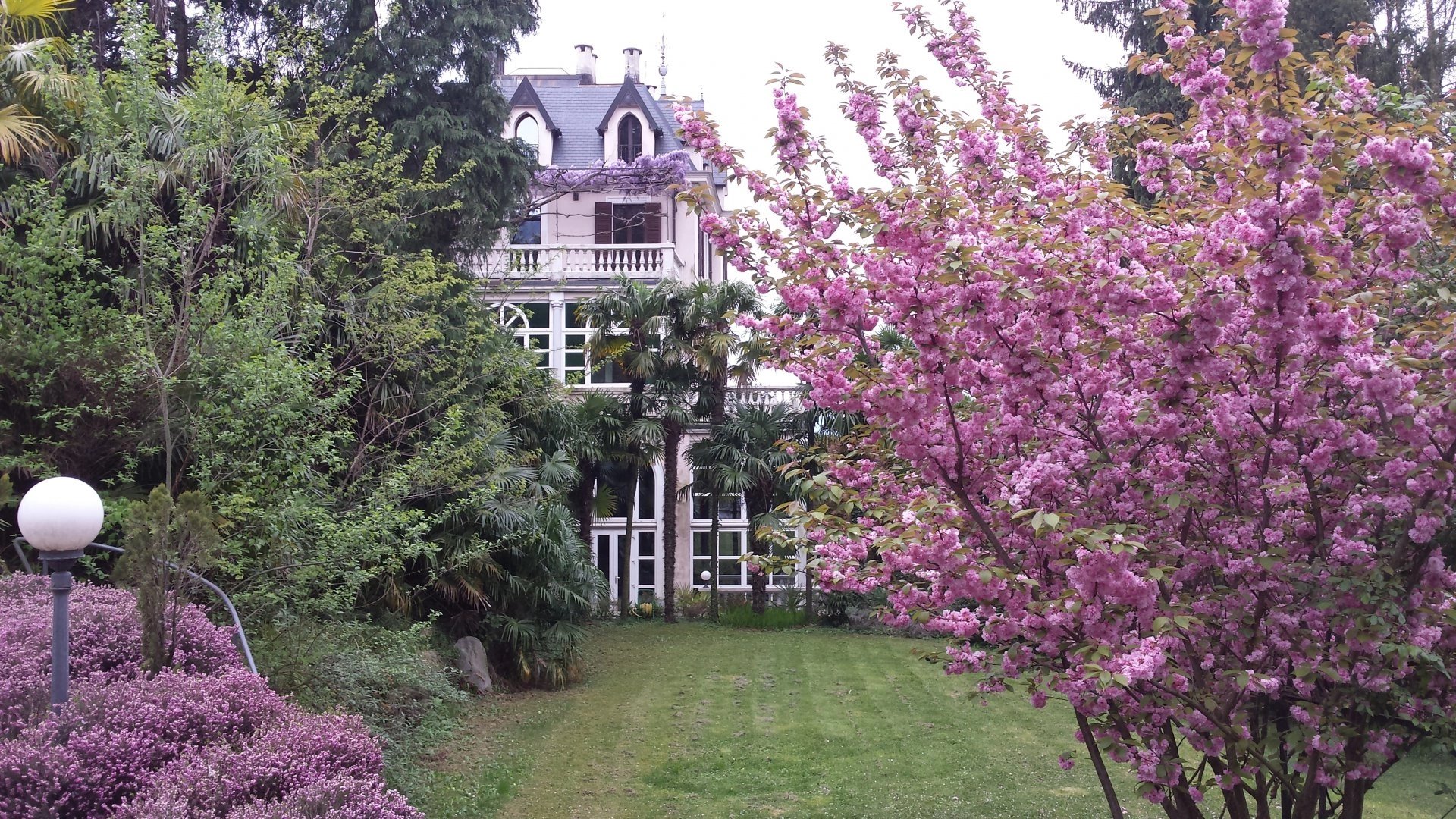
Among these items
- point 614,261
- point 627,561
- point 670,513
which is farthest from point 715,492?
point 614,261

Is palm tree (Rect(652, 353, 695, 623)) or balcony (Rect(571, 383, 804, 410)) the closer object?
palm tree (Rect(652, 353, 695, 623))

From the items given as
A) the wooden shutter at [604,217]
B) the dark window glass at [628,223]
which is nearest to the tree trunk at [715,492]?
the dark window glass at [628,223]

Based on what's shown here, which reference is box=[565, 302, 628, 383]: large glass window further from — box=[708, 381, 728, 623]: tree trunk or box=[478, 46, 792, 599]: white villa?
box=[708, 381, 728, 623]: tree trunk

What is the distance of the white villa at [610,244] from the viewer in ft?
67.2

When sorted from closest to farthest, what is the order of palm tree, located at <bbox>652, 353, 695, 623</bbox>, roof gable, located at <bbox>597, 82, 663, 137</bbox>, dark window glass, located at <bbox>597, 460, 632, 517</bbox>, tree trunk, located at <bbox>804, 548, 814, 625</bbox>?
palm tree, located at <bbox>652, 353, 695, 623</bbox> < tree trunk, located at <bbox>804, 548, 814, 625</bbox> < dark window glass, located at <bbox>597, 460, 632, 517</bbox> < roof gable, located at <bbox>597, 82, 663, 137</bbox>

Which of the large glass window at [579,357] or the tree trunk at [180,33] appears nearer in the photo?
the tree trunk at [180,33]

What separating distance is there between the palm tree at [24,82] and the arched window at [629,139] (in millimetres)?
15059

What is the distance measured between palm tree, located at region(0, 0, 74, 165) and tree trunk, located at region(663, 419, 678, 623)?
34.3 ft

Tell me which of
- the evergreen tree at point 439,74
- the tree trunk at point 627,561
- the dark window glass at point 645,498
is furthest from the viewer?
the dark window glass at point 645,498

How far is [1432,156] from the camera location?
3.22m

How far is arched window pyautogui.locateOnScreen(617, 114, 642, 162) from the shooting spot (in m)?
23.4

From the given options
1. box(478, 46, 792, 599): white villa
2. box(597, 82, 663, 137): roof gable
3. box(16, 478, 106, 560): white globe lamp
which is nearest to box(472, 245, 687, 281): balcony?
box(478, 46, 792, 599): white villa

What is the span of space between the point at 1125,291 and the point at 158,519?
3930mm

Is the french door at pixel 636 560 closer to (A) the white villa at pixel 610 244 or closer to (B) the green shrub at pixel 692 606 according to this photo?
(A) the white villa at pixel 610 244
